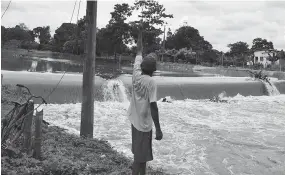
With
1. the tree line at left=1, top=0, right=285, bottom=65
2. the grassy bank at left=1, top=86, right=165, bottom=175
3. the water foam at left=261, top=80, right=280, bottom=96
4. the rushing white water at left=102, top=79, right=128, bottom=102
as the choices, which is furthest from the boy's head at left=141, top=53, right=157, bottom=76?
the tree line at left=1, top=0, right=285, bottom=65

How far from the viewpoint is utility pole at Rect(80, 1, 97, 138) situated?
5367 mm

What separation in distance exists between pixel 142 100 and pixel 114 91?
939cm

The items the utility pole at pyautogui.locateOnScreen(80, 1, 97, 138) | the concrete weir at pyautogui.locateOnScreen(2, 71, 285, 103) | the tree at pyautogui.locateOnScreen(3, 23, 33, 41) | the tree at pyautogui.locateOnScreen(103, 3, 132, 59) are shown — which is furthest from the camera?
the tree at pyautogui.locateOnScreen(3, 23, 33, 41)

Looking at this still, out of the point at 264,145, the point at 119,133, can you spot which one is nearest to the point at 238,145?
the point at 264,145

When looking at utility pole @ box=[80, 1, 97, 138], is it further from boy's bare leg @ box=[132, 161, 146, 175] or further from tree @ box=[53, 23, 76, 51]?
tree @ box=[53, 23, 76, 51]

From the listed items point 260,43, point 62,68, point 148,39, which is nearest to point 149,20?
point 148,39

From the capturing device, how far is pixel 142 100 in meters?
3.64

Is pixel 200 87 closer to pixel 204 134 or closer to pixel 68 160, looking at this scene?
pixel 204 134

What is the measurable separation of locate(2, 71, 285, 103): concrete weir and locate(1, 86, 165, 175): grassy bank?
5.86m

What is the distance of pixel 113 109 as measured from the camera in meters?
11.1

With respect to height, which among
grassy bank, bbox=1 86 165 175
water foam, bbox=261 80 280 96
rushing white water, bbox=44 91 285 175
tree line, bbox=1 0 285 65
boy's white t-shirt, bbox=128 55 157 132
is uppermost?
tree line, bbox=1 0 285 65

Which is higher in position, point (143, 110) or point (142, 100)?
point (142, 100)

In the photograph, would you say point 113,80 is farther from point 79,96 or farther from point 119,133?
point 119,133

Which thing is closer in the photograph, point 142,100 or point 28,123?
point 142,100
